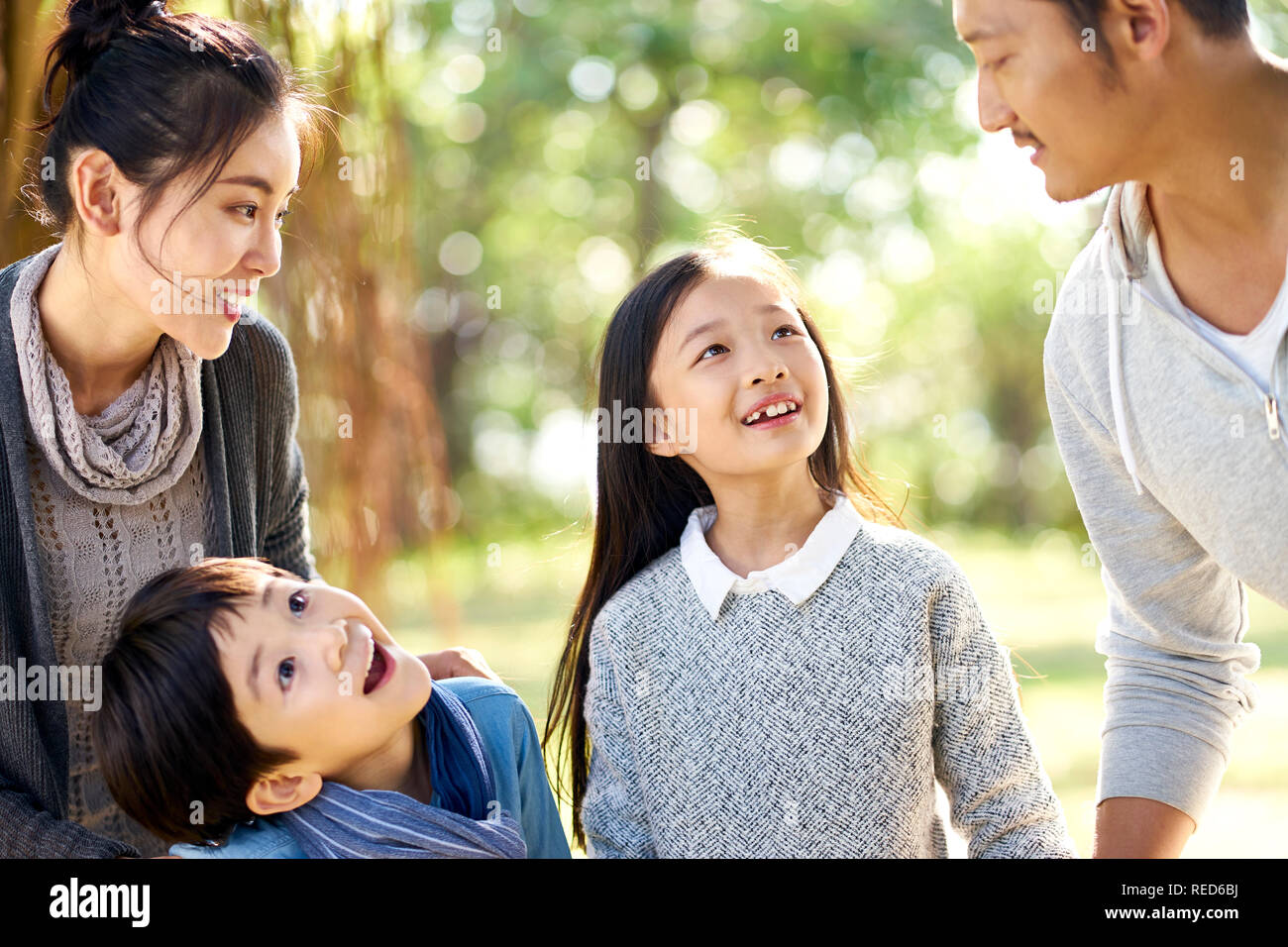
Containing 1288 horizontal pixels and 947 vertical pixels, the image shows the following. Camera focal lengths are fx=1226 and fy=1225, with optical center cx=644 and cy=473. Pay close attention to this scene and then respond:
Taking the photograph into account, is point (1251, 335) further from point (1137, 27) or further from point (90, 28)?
point (90, 28)

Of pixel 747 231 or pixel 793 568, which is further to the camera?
pixel 747 231

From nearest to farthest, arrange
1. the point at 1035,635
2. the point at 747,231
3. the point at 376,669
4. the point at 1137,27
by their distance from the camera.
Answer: the point at 1137,27 < the point at 376,669 < the point at 1035,635 < the point at 747,231

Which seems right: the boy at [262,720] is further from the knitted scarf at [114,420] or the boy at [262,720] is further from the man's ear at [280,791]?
the knitted scarf at [114,420]

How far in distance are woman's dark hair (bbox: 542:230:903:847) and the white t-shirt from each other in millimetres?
545

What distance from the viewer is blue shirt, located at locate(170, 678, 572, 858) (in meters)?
1.70

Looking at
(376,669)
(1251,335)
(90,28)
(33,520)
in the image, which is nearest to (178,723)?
(376,669)

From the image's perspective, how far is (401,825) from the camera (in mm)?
1546

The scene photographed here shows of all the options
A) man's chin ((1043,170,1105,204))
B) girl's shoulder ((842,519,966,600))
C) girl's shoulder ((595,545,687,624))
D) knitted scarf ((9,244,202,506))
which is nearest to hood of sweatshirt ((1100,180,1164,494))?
man's chin ((1043,170,1105,204))

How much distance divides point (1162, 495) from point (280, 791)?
1163mm

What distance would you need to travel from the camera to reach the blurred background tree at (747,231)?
8820 mm

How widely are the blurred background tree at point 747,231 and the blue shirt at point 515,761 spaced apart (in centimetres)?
373

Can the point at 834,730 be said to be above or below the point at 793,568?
below

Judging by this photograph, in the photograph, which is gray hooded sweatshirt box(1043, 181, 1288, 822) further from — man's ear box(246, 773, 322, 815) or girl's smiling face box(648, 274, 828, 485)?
man's ear box(246, 773, 322, 815)
